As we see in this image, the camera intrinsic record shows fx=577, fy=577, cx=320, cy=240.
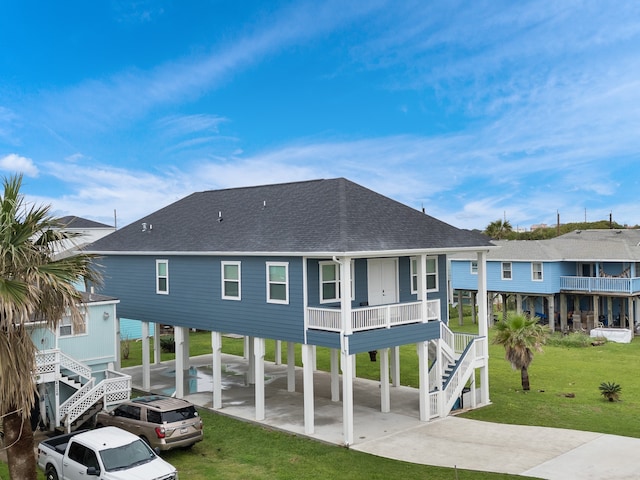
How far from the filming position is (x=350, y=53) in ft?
106

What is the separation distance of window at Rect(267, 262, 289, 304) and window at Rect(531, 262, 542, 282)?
2809 centimetres

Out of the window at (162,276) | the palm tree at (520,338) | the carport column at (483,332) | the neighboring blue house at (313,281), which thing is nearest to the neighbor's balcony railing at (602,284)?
the palm tree at (520,338)

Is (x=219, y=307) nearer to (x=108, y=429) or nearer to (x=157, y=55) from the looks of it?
(x=108, y=429)

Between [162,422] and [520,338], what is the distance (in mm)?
14142

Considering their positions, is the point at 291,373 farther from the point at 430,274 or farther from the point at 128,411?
the point at 128,411

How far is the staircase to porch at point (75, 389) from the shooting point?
63.3ft

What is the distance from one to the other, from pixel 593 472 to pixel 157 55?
27632 mm

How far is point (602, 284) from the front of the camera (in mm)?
40000

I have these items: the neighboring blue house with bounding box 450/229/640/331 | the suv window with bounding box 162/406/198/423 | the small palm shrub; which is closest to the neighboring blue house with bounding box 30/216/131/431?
the suv window with bounding box 162/406/198/423

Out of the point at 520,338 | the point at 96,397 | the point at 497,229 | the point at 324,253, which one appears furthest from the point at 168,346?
the point at 497,229

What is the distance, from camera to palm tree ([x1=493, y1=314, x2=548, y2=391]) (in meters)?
23.0

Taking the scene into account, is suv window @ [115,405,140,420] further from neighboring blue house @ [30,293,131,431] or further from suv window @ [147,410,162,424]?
neighboring blue house @ [30,293,131,431]

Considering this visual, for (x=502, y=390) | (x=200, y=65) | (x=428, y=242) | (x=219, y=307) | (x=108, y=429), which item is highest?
(x=200, y=65)

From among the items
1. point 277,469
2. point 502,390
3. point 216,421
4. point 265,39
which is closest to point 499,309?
point 502,390
